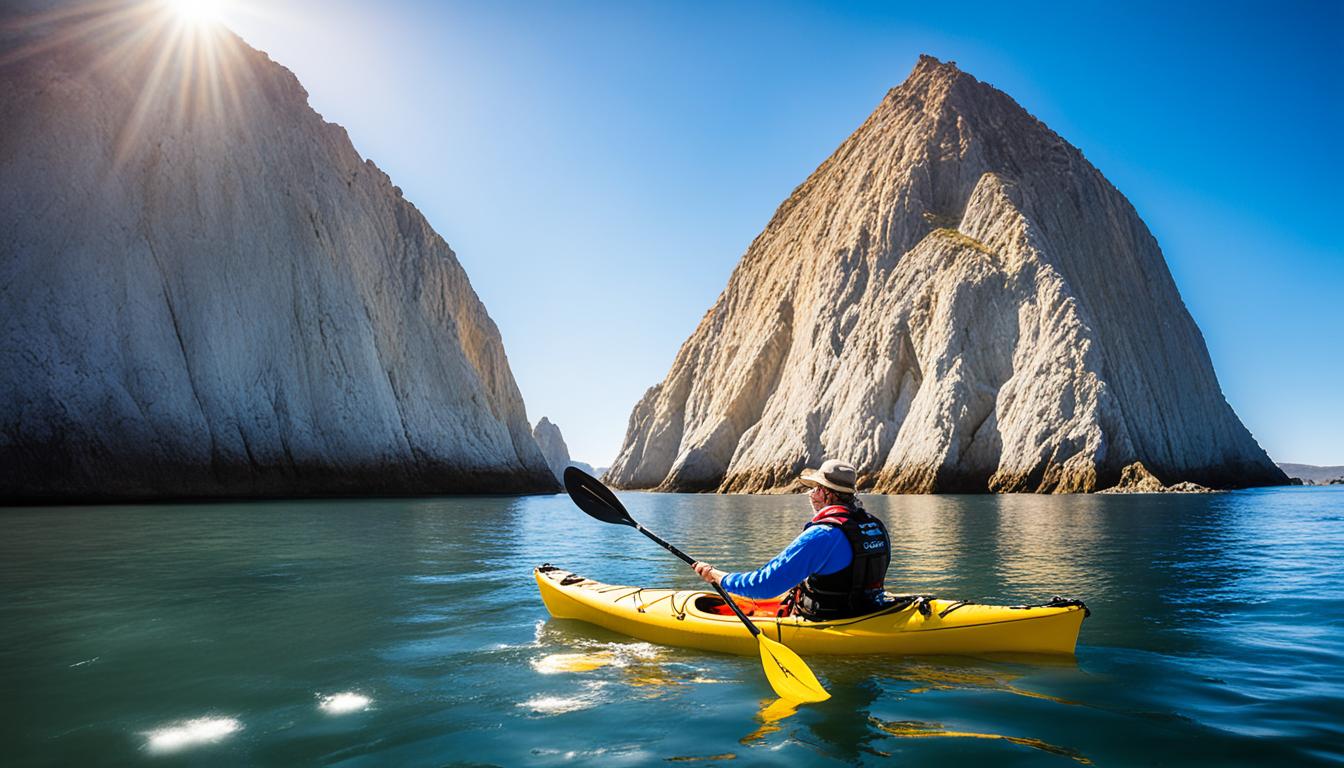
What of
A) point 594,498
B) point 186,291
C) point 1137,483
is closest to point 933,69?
point 1137,483

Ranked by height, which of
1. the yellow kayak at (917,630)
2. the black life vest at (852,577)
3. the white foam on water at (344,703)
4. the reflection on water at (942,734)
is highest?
the black life vest at (852,577)

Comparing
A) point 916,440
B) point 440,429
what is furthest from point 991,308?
point 440,429

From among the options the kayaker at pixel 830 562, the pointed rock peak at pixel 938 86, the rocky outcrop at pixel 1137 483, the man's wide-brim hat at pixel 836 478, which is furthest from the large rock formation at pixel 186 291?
the pointed rock peak at pixel 938 86

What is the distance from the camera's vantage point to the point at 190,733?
16.5ft

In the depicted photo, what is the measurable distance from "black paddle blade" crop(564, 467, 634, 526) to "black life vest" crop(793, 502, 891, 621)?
10.3ft

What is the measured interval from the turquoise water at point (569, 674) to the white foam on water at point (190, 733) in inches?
0.8

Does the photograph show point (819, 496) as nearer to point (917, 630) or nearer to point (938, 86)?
point (917, 630)

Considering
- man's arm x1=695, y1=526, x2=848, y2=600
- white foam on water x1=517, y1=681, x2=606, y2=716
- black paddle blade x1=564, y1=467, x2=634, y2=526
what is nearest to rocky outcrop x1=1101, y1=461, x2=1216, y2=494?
black paddle blade x1=564, y1=467, x2=634, y2=526

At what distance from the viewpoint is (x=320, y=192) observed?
41.8 m

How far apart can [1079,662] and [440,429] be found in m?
41.2

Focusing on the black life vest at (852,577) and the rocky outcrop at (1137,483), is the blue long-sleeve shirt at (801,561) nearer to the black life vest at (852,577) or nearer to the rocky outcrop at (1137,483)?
the black life vest at (852,577)

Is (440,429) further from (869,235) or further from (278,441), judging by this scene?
(869,235)

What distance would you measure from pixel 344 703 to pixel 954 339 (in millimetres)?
45232

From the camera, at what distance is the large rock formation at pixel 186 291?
28.5 meters
